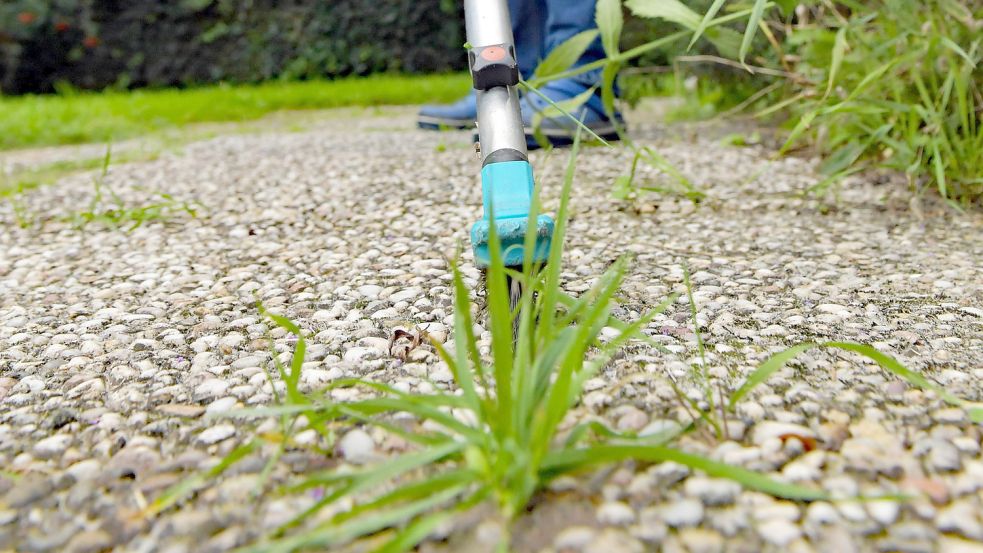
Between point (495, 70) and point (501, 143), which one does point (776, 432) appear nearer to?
point (501, 143)

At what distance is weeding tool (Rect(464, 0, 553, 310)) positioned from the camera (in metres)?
1.08

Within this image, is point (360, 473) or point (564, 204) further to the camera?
point (564, 204)

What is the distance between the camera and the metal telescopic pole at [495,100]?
124 centimetres

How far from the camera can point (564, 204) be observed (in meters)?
0.90

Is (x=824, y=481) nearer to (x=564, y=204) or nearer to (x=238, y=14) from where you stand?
(x=564, y=204)

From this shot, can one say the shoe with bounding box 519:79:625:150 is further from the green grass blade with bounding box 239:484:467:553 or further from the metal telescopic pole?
the green grass blade with bounding box 239:484:467:553

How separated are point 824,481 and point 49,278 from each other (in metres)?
1.46

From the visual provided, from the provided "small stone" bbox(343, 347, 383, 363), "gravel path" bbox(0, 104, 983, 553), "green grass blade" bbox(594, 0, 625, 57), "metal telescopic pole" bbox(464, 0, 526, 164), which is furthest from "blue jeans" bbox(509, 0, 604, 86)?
"small stone" bbox(343, 347, 383, 363)

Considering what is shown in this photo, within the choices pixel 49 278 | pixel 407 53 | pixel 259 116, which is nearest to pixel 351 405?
pixel 49 278

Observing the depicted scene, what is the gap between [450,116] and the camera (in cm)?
335

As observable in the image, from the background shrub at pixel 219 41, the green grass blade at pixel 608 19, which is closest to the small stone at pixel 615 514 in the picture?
the green grass blade at pixel 608 19

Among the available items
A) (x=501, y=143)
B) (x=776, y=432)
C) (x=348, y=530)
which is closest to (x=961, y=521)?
(x=776, y=432)

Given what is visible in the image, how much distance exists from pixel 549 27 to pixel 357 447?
2.13m

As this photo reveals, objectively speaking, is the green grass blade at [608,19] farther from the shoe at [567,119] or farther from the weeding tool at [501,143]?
the shoe at [567,119]
